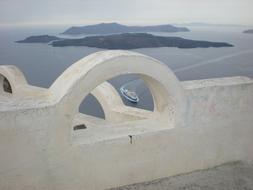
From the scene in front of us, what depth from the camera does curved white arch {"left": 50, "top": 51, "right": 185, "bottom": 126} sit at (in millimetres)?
5859

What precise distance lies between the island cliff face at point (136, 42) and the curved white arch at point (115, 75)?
2004 inches

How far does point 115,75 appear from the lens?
20.2 ft

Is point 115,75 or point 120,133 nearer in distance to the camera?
point 115,75

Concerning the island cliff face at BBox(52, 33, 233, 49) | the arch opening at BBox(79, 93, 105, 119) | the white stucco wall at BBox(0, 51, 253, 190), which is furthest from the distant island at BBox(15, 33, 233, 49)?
the white stucco wall at BBox(0, 51, 253, 190)

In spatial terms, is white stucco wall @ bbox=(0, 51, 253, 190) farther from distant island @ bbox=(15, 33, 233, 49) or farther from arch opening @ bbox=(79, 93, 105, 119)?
distant island @ bbox=(15, 33, 233, 49)

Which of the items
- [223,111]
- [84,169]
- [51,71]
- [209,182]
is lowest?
[51,71]

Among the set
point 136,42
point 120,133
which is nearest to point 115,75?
point 120,133

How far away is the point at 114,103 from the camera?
984cm

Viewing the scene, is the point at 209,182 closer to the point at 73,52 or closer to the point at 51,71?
the point at 51,71

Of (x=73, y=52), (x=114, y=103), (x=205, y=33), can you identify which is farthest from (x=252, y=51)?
(x=114, y=103)

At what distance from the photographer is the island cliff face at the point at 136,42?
5981cm

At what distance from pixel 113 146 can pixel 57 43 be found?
9785 cm

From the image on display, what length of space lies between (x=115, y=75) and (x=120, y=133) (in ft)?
3.75

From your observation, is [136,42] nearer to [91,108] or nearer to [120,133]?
[91,108]
